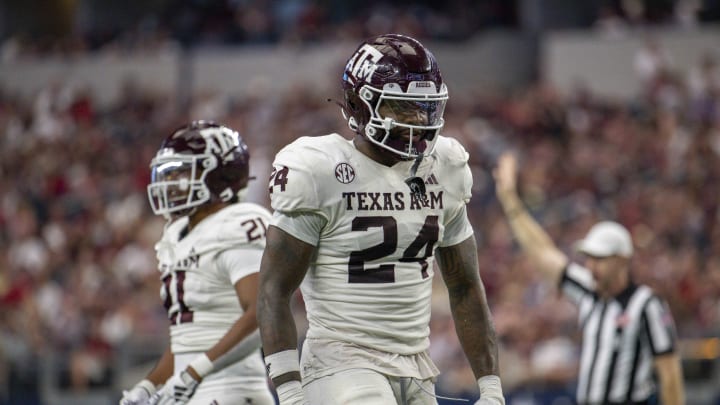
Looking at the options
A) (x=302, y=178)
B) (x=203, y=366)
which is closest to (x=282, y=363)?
(x=302, y=178)

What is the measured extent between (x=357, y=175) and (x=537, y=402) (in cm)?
603

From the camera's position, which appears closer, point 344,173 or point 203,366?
point 344,173

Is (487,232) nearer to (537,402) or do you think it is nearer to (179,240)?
(537,402)

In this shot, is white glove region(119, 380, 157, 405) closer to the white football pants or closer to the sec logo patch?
the white football pants

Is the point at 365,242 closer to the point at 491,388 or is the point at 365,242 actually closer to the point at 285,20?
the point at 491,388

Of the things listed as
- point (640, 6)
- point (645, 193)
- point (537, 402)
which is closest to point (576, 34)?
point (640, 6)

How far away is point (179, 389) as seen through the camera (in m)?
4.68

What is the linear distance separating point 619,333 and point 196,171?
8.89ft

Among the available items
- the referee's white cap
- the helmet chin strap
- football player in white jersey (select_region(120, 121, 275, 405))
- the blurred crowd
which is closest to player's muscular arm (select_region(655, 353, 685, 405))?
the referee's white cap

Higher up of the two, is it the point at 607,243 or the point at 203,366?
the point at 203,366

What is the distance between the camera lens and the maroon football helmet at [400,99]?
390 cm

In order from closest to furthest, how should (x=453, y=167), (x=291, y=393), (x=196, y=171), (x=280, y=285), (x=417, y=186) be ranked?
(x=291, y=393) < (x=280, y=285) < (x=417, y=186) < (x=453, y=167) < (x=196, y=171)

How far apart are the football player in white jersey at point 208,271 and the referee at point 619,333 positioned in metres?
2.12

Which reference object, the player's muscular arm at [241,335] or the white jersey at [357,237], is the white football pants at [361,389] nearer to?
the white jersey at [357,237]
